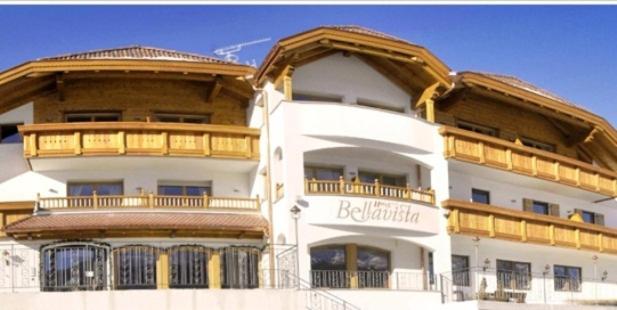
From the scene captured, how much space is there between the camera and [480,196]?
38250 millimetres

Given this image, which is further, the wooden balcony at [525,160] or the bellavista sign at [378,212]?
the wooden balcony at [525,160]

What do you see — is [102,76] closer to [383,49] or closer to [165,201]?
[165,201]

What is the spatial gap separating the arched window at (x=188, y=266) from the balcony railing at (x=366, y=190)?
3898 millimetres

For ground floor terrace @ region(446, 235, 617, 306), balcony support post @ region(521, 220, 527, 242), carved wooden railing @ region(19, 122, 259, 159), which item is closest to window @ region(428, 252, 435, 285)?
ground floor terrace @ region(446, 235, 617, 306)

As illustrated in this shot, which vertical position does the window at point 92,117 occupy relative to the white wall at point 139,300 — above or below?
→ above

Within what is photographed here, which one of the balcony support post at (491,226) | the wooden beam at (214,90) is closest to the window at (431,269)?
the balcony support post at (491,226)

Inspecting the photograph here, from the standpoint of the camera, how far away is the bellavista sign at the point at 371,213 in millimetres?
30547

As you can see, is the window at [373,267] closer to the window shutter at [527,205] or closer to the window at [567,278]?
the window shutter at [527,205]

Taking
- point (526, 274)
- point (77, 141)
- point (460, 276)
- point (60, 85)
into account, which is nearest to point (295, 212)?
point (77, 141)

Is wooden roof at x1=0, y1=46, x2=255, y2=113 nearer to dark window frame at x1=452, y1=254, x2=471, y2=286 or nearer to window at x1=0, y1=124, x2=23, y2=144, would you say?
window at x1=0, y1=124, x2=23, y2=144

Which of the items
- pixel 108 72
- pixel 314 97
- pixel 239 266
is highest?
pixel 108 72

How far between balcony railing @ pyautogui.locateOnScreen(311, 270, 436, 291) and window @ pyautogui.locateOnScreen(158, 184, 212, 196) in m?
5.01

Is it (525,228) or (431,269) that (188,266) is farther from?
(525,228)

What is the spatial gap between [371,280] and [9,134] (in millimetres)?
12531
